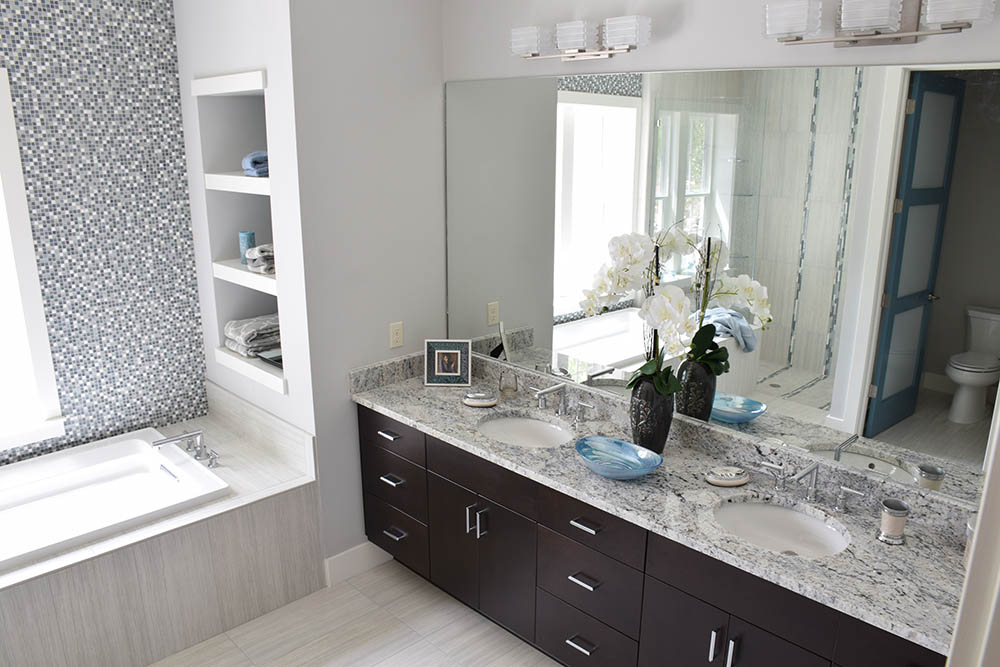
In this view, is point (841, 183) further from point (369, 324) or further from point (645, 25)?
point (369, 324)

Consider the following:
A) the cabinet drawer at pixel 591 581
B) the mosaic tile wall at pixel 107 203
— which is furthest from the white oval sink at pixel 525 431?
the mosaic tile wall at pixel 107 203

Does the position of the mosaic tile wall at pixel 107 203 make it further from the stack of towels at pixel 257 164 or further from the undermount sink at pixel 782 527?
the undermount sink at pixel 782 527

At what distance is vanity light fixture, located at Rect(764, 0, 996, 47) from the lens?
5.43 ft

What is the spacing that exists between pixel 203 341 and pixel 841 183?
2.78m

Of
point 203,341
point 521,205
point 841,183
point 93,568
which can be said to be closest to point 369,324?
point 521,205

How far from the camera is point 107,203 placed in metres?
3.04

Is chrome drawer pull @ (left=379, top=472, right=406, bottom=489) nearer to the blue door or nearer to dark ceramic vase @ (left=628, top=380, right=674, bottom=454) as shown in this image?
dark ceramic vase @ (left=628, top=380, right=674, bottom=454)

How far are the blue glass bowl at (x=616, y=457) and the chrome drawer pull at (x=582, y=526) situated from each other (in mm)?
150

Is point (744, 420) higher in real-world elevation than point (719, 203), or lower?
lower

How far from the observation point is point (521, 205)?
9.55 feet

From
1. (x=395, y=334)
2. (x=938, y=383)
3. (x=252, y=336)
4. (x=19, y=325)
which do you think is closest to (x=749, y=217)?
(x=938, y=383)

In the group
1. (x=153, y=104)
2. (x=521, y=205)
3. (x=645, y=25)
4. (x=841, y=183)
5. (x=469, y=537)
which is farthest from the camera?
(x=153, y=104)

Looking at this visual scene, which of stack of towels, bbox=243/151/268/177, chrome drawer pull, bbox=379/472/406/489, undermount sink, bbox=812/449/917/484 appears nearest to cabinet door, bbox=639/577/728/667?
undermount sink, bbox=812/449/917/484

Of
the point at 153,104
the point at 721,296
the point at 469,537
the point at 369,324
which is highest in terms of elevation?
the point at 153,104
